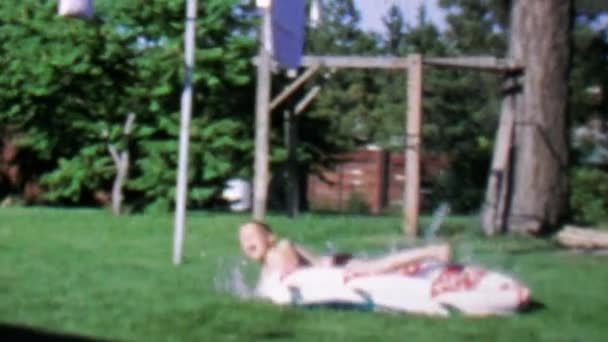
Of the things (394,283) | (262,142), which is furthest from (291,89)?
(394,283)

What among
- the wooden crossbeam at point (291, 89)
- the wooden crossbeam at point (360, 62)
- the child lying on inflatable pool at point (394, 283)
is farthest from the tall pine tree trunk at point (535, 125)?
the child lying on inflatable pool at point (394, 283)

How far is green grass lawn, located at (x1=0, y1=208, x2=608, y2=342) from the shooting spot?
7.69 m

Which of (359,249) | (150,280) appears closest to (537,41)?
(359,249)

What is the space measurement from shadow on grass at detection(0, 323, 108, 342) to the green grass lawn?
0.30 feet

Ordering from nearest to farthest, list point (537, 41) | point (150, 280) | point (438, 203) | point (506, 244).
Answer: point (150, 280), point (506, 244), point (537, 41), point (438, 203)

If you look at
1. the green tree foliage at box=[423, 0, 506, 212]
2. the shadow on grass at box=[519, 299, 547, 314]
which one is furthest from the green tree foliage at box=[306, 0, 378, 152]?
the shadow on grass at box=[519, 299, 547, 314]

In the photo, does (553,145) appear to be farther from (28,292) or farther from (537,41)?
(28,292)

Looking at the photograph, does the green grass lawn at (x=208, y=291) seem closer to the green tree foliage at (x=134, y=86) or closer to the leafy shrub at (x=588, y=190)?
the green tree foliage at (x=134, y=86)

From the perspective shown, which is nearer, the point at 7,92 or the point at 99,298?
the point at 99,298

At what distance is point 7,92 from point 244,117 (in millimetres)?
3847

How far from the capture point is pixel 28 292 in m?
9.24

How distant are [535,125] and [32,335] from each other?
10.2 m

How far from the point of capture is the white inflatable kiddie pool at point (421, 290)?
8438mm

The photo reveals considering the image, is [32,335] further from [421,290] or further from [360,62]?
[360,62]
